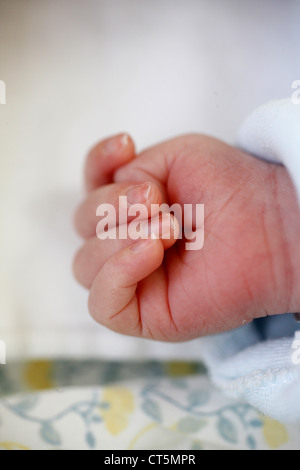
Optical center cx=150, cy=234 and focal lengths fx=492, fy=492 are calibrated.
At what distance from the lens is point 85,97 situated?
2.30 ft

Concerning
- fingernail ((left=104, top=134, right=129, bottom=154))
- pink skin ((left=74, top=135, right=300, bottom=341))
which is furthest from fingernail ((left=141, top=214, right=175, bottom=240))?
fingernail ((left=104, top=134, right=129, bottom=154))

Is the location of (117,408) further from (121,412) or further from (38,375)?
(38,375)

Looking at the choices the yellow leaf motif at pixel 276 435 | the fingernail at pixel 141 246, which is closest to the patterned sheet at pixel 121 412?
the yellow leaf motif at pixel 276 435

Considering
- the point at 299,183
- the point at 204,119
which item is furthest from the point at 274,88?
the point at 299,183

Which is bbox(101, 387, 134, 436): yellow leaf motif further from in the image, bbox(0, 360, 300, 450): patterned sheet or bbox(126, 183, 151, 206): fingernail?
bbox(126, 183, 151, 206): fingernail

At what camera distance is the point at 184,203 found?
51 centimetres

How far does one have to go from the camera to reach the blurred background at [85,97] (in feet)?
2.03

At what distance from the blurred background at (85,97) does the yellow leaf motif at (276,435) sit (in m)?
0.13

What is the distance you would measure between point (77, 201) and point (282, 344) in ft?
1.07

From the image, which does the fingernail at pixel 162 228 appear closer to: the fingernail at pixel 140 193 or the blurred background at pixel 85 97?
the fingernail at pixel 140 193

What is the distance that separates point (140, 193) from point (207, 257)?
0.29 feet

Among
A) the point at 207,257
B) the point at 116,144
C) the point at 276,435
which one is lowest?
the point at 276,435

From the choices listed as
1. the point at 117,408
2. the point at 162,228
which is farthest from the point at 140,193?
the point at 117,408

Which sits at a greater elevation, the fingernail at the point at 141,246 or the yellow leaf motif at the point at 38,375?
the fingernail at the point at 141,246
